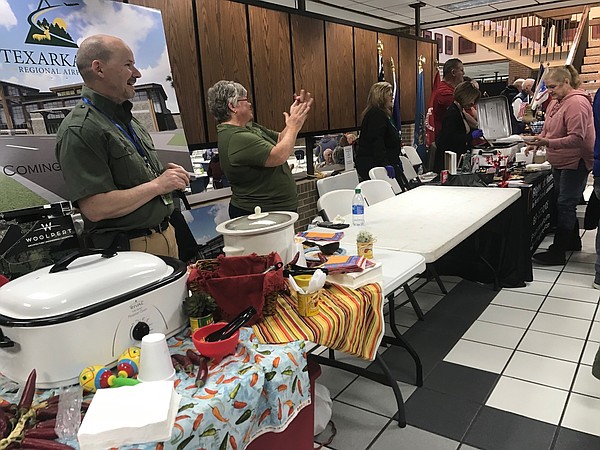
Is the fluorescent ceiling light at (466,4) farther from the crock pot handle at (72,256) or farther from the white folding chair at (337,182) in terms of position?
the crock pot handle at (72,256)

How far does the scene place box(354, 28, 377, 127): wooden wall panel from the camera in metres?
5.43

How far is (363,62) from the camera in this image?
18.1 feet

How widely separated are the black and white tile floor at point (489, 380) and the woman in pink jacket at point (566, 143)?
0.70m

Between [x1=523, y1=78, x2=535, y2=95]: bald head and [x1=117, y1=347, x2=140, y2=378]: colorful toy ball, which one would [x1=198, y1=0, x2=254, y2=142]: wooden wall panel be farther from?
[x1=523, y1=78, x2=535, y2=95]: bald head

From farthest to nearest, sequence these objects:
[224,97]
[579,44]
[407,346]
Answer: [579,44], [224,97], [407,346]

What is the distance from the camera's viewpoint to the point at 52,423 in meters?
0.89

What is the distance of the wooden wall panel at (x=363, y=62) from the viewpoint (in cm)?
543

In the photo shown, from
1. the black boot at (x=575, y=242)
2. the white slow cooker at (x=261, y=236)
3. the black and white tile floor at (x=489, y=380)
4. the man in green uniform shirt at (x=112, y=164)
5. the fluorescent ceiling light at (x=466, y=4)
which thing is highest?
the fluorescent ceiling light at (x=466, y=4)

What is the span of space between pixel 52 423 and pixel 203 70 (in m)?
3.18

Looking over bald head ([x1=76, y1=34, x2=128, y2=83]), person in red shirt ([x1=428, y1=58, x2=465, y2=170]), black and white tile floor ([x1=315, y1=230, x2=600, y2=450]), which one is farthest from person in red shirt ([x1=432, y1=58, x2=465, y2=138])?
bald head ([x1=76, y1=34, x2=128, y2=83])

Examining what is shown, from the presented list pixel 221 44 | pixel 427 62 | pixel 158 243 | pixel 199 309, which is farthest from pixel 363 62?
pixel 199 309

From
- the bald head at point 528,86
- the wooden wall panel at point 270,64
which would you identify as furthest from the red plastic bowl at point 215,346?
the bald head at point 528,86

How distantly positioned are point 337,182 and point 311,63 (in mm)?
1464

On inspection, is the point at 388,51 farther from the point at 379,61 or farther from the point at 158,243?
the point at 158,243
